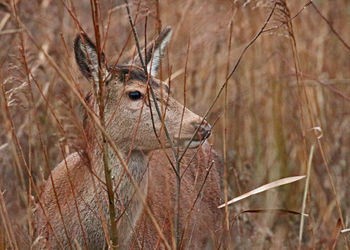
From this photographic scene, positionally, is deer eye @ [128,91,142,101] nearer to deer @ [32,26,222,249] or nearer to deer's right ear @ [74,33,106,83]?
deer @ [32,26,222,249]

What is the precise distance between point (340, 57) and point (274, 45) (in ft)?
2.29

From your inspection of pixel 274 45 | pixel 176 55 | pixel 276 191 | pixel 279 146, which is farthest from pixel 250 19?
pixel 276 191

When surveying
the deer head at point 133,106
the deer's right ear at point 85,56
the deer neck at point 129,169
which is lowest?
the deer neck at point 129,169

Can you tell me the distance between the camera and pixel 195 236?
4.88 meters

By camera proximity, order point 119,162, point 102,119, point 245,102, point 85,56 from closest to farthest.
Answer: point 102,119 → point 85,56 → point 119,162 → point 245,102

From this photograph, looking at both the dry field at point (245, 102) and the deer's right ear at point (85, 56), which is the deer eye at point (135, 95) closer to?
the deer's right ear at point (85, 56)

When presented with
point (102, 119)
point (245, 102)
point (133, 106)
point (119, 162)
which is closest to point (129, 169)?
point (119, 162)

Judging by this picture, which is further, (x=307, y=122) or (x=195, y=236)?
(x=307, y=122)

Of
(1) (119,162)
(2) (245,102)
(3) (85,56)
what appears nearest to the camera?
(3) (85,56)

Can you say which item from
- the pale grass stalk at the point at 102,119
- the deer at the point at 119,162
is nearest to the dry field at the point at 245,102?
the deer at the point at 119,162

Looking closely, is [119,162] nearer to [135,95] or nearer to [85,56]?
[135,95]

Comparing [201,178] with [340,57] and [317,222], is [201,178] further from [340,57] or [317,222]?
[340,57]

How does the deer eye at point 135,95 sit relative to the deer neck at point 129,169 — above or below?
above

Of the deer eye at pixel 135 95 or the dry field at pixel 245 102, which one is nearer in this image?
the deer eye at pixel 135 95
